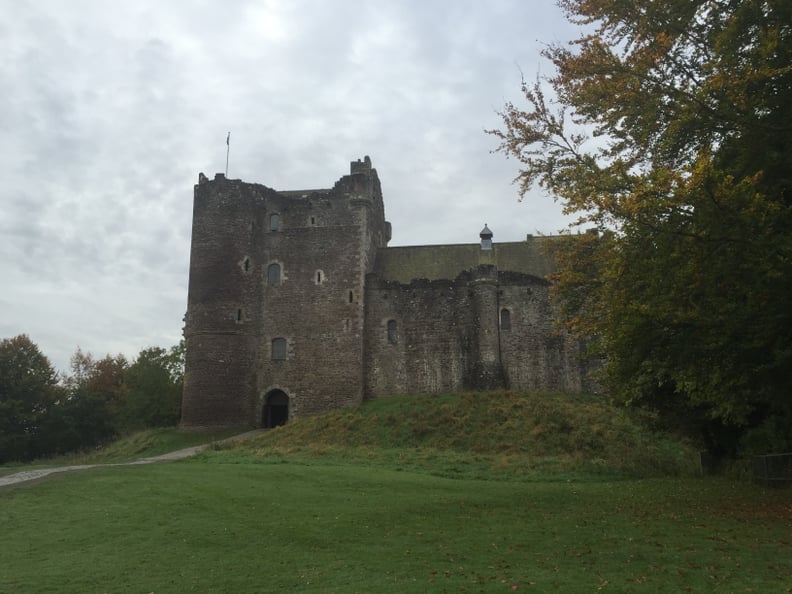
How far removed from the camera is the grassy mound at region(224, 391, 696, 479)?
23016mm

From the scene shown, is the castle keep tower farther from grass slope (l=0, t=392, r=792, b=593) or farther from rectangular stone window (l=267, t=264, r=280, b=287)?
grass slope (l=0, t=392, r=792, b=593)

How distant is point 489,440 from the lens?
88.3 ft

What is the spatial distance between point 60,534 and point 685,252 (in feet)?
42.1

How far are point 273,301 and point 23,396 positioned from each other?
20634 millimetres

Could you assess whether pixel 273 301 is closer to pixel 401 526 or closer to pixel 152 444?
pixel 152 444

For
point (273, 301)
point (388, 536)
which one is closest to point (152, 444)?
point (273, 301)

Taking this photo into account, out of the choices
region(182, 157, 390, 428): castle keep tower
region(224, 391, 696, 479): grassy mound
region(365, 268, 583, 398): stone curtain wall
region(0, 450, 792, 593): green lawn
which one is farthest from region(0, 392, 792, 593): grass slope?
region(182, 157, 390, 428): castle keep tower

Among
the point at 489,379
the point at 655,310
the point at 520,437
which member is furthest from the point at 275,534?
the point at 489,379

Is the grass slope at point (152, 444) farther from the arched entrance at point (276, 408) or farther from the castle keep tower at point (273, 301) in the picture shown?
the arched entrance at point (276, 408)

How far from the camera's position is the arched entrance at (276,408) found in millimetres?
37688

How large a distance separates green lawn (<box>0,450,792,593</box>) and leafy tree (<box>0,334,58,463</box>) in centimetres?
2806

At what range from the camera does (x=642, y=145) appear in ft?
49.6

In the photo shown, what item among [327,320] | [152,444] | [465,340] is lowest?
[152,444]

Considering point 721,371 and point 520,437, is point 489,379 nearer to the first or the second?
point 520,437
